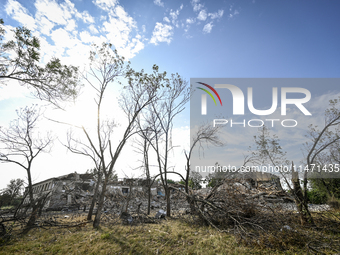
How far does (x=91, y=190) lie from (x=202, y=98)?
20659 millimetres

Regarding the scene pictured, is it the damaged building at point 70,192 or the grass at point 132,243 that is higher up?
the grass at point 132,243

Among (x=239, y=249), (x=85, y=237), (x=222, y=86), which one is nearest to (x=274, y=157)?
(x=222, y=86)

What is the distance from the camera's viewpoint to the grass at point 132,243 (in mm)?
5383

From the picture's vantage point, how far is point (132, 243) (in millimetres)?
6082

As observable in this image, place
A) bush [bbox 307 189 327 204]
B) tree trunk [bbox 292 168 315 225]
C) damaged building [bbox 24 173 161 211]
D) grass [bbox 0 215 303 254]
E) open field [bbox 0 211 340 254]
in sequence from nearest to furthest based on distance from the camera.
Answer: open field [bbox 0 211 340 254]
grass [bbox 0 215 303 254]
tree trunk [bbox 292 168 315 225]
damaged building [bbox 24 173 161 211]
bush [bbox 307 189 327 204]

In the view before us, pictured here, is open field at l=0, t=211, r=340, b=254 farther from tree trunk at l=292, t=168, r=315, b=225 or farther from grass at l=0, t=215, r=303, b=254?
tree trunk at l=292, t=168, r=315, b=225

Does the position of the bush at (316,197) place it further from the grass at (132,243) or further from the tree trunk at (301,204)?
the grass at (132,243)

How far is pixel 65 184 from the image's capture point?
21.4 m

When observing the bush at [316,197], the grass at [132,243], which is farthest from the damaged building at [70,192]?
the bush at [316,197]

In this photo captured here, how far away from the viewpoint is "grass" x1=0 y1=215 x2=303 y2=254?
5383 millimetres

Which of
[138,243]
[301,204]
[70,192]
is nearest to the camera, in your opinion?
[138,243]

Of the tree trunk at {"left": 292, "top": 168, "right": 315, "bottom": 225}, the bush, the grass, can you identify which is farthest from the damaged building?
the bush

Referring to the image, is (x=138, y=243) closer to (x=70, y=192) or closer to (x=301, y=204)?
(x=301, y=204)

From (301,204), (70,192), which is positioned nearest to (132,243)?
(301,204)
